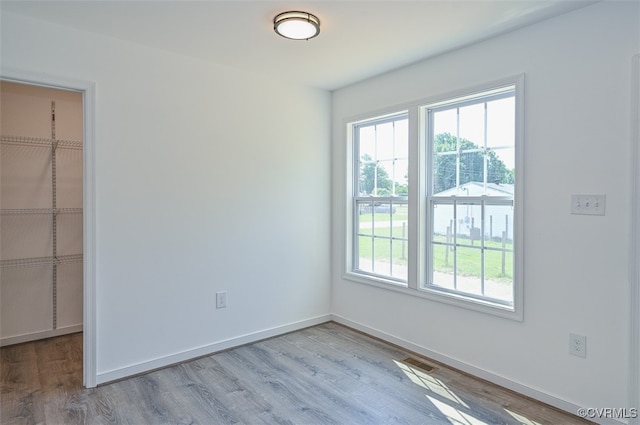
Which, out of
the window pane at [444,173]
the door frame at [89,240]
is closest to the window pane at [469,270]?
the window pane at [444,173]

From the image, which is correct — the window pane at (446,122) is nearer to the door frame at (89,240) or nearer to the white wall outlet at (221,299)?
the white wall outlet at (221,299)

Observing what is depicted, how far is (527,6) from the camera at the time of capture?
2.18 meters

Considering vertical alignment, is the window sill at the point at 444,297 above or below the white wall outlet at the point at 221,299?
above

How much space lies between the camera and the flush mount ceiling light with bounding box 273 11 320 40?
2.25 m

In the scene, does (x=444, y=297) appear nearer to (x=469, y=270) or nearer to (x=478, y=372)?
(x=469, y=270)

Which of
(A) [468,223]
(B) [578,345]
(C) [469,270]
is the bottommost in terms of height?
(B) [578,345]

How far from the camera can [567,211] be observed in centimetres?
227

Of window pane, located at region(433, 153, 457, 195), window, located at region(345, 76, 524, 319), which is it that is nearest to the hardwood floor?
window, located at region(345, 76, 524, 319)

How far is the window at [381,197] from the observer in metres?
3.36

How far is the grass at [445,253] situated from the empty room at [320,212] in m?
0.02

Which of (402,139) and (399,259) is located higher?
(402,139)

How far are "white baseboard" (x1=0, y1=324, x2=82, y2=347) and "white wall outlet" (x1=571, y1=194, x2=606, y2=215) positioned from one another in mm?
4287

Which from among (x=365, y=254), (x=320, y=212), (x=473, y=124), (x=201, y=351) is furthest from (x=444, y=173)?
(x=201, y=351)

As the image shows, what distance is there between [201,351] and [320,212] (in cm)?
173
